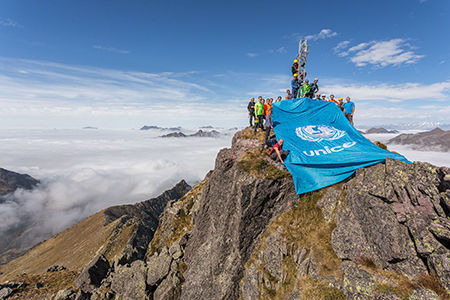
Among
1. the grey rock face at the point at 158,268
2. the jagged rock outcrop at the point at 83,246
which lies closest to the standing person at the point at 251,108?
the grey rock face at the point at 158,268

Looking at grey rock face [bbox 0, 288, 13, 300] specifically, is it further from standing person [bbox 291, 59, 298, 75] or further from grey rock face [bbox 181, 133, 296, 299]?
standing person [bbox 291, 59, 298, 75]

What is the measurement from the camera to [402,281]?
360 inches

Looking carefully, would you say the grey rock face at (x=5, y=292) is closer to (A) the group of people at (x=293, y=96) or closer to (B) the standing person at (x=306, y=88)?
(A) the group of people at (x=293, y=96)

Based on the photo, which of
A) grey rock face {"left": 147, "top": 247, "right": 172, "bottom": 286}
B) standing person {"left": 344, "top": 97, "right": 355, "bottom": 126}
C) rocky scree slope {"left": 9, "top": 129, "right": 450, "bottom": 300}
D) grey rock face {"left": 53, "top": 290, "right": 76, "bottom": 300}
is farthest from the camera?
grey rock face {"left": 53, "top": 290, "right": 76, "bottom": 300}

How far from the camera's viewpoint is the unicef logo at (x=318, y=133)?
20.4 metres

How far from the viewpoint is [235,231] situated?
1817 centimetres

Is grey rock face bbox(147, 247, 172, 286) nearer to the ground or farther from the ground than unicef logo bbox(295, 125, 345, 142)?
nearer to the ground

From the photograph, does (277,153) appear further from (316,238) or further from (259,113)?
(259,113)

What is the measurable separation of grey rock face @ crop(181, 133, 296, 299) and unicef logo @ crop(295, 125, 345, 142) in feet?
21.9

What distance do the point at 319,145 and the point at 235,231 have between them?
12.3 metres

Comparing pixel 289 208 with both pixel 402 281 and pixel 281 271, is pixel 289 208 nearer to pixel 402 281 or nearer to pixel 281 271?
pixel 281 271

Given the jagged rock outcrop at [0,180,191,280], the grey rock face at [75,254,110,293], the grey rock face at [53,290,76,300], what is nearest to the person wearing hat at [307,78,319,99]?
the grey rock face at [75,254,110,293]

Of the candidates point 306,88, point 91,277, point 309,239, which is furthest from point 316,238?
point 91,277

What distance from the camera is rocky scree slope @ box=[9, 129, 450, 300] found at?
31.2 ft
